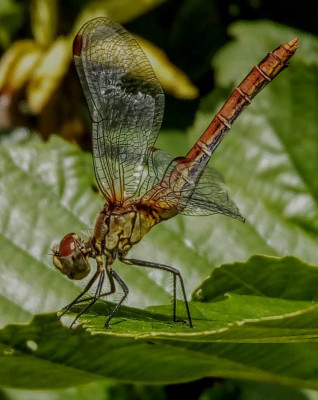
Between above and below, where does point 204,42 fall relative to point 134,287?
above

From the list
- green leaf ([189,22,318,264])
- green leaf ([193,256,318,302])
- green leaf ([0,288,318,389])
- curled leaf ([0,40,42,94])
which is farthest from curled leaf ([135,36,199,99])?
green leaf ([0,288,318,389])

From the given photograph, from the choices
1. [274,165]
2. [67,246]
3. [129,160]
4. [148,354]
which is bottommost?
[148,354]

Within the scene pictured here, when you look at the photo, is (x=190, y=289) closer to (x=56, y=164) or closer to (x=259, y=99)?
(x=56, y=164)

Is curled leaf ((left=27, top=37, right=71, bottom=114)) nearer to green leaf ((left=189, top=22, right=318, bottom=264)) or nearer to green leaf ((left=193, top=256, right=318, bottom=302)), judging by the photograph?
green leaf ((left=189, top=22, right=318, bottom=264))

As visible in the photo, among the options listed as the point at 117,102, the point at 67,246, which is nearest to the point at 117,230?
the point at 67,246

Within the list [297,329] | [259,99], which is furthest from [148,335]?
[259,99]

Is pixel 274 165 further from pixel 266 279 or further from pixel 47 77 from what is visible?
pixel 266 279
